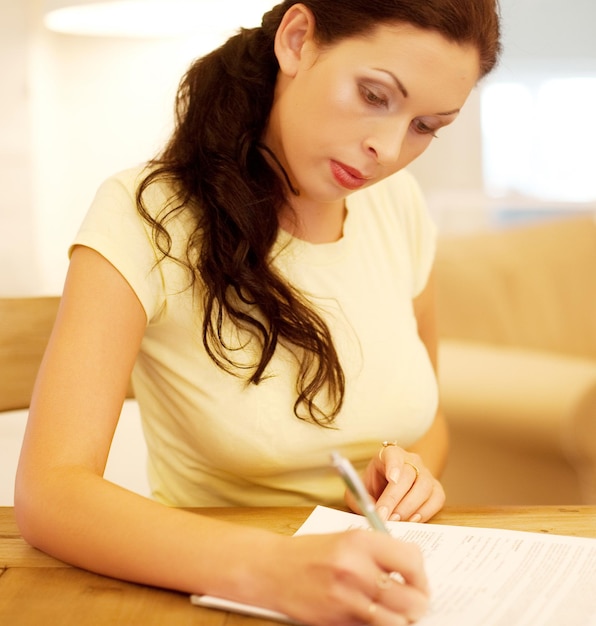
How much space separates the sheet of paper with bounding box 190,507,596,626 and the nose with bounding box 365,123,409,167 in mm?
385

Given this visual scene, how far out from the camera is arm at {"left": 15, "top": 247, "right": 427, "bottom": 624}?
0.66m

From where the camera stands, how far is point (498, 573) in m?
0.77

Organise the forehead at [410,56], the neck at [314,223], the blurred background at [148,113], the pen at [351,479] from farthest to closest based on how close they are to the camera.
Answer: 1. the blurred background at [148,113]
2. the neck at [314,223]
3. the forehead at [410,56]
4. the pen at [351,479]

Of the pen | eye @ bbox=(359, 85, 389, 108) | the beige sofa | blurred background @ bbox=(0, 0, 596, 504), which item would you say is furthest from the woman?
the beige sofa

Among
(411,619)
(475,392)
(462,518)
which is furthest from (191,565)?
(475,392)

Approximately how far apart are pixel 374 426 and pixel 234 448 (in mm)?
187

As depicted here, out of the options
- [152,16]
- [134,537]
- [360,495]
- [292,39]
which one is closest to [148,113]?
[152,16]

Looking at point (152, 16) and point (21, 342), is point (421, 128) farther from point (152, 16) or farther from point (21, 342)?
point (152, 16)

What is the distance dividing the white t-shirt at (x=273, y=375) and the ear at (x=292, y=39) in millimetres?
209

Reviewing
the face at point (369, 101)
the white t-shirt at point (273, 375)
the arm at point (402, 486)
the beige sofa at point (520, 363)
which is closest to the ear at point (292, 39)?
the face at point (369, 101)

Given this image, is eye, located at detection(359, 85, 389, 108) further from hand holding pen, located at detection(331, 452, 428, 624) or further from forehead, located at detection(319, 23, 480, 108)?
hand holding pen, located at detection(331, 452, 428, 624)

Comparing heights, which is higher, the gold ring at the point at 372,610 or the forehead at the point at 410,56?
the forehead at the point at 410,56

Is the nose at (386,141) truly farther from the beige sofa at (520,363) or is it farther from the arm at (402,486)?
the beige sofa at (520,363)

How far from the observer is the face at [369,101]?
3.17 ft
